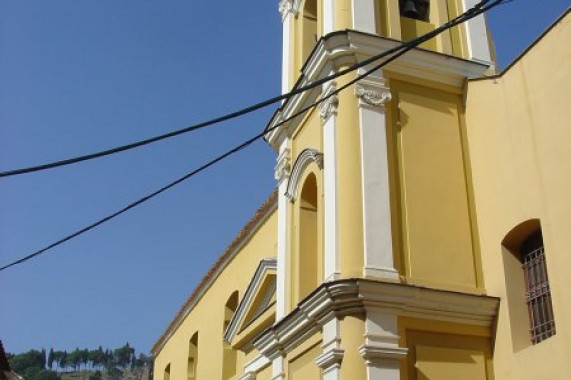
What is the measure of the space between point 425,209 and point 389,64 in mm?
Answer: 2275

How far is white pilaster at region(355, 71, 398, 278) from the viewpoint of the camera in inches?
402

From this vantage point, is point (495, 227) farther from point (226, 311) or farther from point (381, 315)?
point (226, 311)

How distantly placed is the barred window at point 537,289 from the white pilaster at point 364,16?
3.94 m

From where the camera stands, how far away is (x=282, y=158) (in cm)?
1367

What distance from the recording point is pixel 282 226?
13234mm

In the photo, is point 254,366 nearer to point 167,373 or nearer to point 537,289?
point 537,289

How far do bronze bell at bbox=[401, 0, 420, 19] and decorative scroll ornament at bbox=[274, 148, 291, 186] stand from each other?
9.63 ft

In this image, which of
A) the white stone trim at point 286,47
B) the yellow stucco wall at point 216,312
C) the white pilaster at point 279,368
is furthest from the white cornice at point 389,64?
the yellow stucco wall at point 216,312

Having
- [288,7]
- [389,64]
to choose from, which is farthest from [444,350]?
[288,7]

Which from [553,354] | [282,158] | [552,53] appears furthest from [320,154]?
[553,354]

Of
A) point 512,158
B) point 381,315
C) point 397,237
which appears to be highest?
point 512,158

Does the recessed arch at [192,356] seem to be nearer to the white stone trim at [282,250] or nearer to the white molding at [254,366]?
the white molding at [254,366]

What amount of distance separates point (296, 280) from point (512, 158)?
3788 mm

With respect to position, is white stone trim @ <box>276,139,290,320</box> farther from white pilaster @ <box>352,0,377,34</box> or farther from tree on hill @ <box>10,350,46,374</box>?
tree on hill @ <box>10,350,46,374</box>
